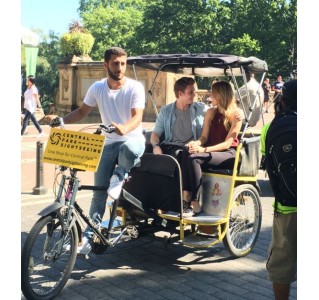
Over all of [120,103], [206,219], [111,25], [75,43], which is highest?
[111,25]

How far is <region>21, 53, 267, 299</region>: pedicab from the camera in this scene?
402cm

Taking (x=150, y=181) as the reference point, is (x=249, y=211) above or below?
below

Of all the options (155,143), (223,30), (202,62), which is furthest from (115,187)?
(223,30)

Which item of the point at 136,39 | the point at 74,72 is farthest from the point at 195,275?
the point at 136,39

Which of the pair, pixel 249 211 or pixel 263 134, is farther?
pixel 249 211

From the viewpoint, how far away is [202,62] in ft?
17.1

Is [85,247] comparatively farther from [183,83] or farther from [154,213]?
[183,83]

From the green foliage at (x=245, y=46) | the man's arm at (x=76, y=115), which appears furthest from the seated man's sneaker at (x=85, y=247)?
the green foliage at (x=245, y=46)

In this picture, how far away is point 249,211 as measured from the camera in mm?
5402

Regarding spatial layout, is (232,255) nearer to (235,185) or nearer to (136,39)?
(235,185)

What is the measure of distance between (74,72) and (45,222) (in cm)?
2040

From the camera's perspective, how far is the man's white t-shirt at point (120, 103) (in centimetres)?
454

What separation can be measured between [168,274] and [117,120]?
147 cm

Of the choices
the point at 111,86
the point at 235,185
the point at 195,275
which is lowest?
the point at 195,275
